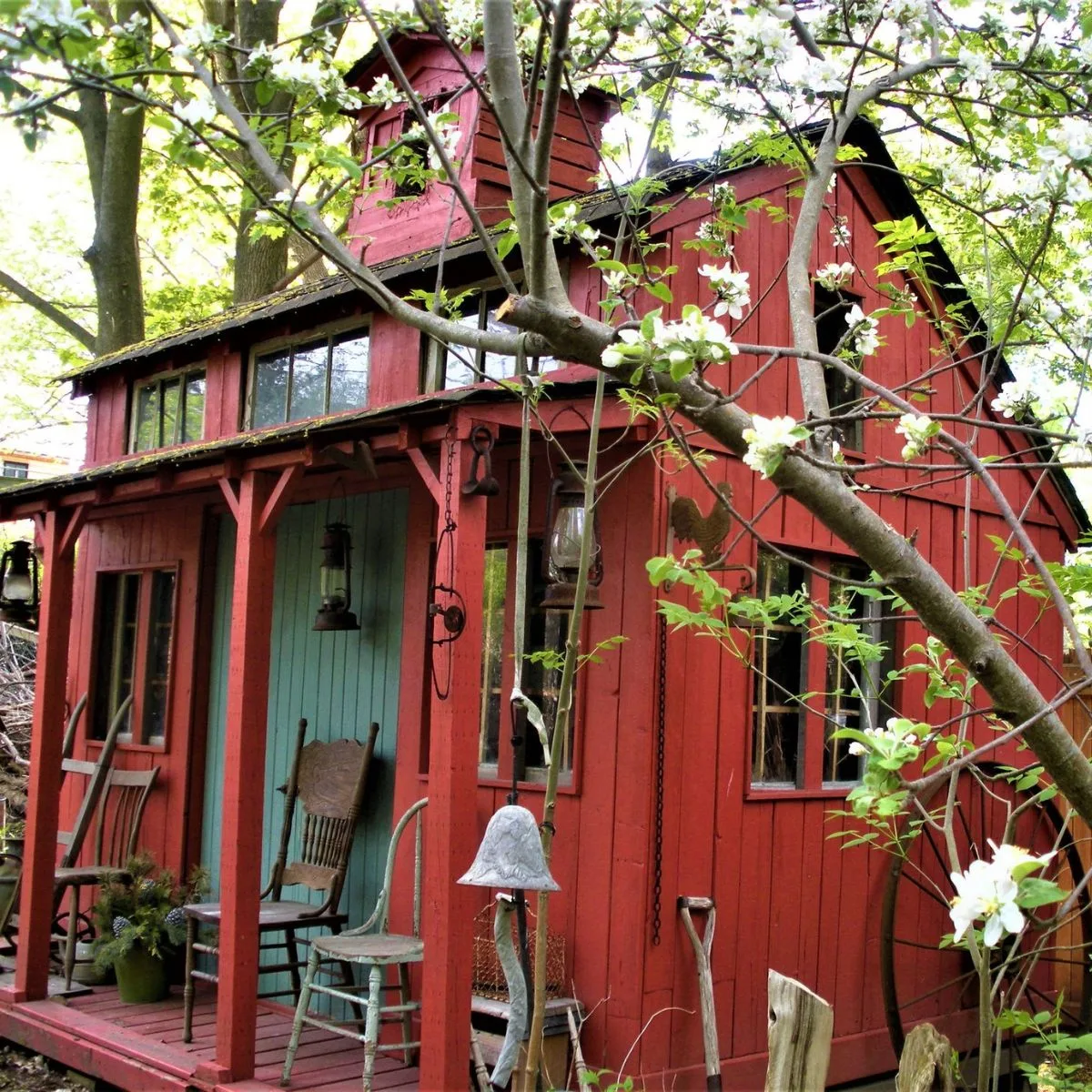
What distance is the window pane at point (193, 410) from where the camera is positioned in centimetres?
877

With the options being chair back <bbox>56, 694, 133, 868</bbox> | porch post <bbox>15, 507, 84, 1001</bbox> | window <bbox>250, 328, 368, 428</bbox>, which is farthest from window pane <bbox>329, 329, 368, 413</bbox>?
chair back <bbox>56, 694, 133, 868</bbox>

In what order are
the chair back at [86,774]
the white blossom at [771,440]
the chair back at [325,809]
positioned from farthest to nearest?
the chair back at [86,774] → the chair back at [325,809] → the white blossom at [771,440]

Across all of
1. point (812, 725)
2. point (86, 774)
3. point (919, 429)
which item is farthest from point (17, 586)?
point (919, 429)

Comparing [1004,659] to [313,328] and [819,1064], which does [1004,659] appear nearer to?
[819,1064]

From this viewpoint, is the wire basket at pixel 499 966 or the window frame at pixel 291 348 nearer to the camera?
the wire basket at pixel 499 966


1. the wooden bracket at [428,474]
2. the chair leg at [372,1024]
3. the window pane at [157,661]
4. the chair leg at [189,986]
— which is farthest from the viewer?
the window pane at [157,661]

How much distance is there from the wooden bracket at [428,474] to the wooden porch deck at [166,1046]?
274cm

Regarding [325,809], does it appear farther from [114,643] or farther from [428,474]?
[114,643]

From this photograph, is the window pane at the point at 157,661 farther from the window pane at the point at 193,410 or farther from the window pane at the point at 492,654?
the window pane at the point at 492,654

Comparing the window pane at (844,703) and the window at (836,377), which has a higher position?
the window at (836,377)

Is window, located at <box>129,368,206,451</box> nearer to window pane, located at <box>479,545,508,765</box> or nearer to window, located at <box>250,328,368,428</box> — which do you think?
window, located at <box>250,328,368,428</box>

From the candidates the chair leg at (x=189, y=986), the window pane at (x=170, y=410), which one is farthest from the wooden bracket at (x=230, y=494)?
the window pane at (x=170, y=410)

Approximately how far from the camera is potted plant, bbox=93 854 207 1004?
7.61 m

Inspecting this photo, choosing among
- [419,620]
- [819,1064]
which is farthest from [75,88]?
[419,620]
